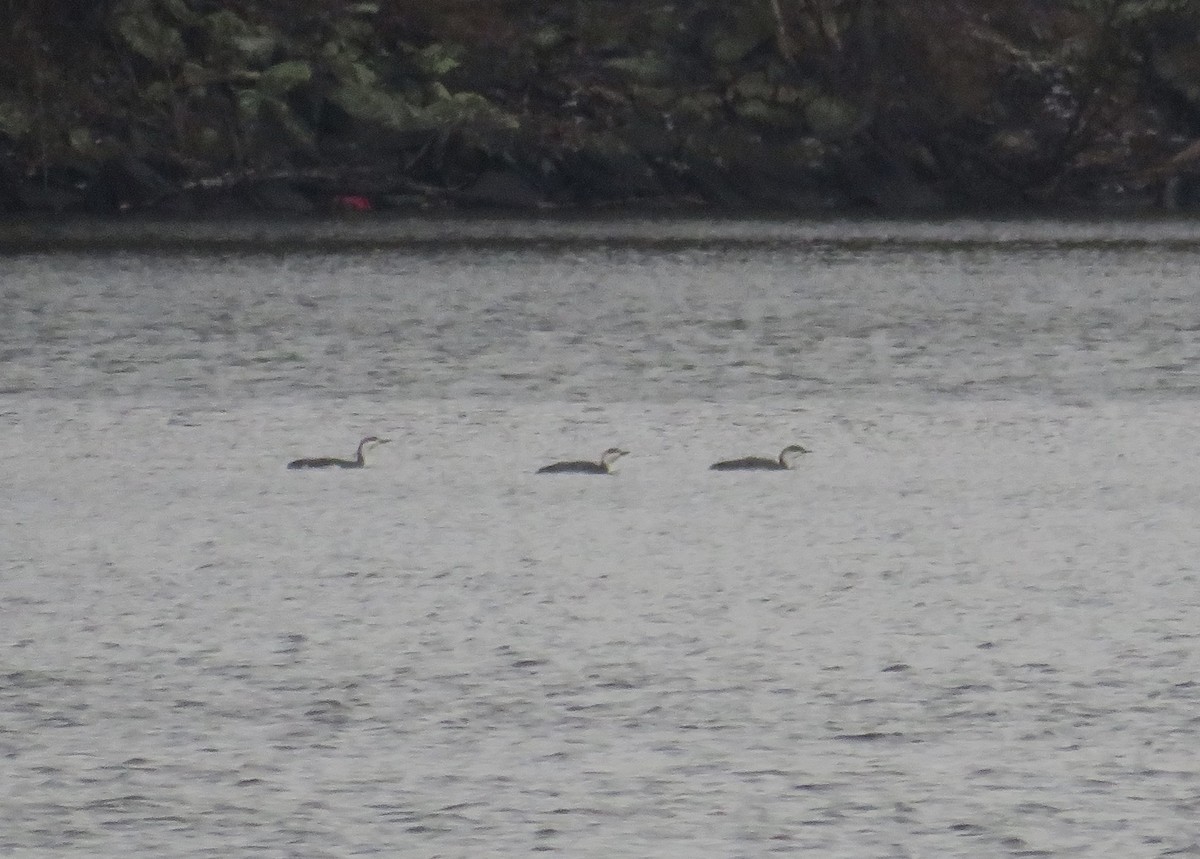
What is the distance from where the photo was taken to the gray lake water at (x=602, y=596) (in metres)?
6.39

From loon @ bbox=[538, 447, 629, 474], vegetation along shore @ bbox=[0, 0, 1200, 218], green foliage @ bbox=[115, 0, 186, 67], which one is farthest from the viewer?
green foliage @ bbox=[115, 0, 186, 67]

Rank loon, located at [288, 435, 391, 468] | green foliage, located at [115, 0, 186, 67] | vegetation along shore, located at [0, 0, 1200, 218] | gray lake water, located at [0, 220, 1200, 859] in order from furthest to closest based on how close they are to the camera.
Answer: green foliage, located at [115, 0, 186, 67]
vegetation along shore, located at [0, 0, 1200, 218]
loon, located at [288, 435, 391, 468]
gray lake water, located at [0, 220, 1200, 859]

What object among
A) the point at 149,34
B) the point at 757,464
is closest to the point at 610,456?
the point at 757,464

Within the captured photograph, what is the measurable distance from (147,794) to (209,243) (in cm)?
2521

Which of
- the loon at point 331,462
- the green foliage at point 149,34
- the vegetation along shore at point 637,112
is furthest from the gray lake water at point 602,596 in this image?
the green foliage at point 149,34

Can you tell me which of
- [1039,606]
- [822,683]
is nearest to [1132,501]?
[1039,606]

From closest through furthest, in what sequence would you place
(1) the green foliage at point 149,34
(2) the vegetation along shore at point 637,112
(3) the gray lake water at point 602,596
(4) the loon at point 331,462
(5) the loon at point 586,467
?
(3) the gray lake water at point 602,596 → (5) the loon at point 586,467 → (4) the loon at point 331,462 → (2) the vegetation along shore at point 637,112 → (1) the green foliage at point 149,34

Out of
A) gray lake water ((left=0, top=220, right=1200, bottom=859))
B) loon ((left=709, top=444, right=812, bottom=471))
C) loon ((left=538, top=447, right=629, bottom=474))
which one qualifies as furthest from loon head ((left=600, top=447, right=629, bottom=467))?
loon ((left=709, top=444, right=812, bottom=471))

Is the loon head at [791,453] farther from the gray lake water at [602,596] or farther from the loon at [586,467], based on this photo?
the loon at [586,467]

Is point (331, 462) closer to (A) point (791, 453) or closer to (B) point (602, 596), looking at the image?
(A) point (791, 453)

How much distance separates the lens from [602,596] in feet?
29.7

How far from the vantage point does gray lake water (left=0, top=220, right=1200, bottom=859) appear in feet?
21.0

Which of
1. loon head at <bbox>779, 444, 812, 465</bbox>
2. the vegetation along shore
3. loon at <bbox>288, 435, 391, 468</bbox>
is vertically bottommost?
loon at <bbox>288, 435, 391, 468</bbox>

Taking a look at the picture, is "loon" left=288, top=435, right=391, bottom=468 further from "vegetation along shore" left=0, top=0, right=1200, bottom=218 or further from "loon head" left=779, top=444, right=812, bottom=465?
"vegetation along shore" left=0, top=0, right=1200, bottom=218
